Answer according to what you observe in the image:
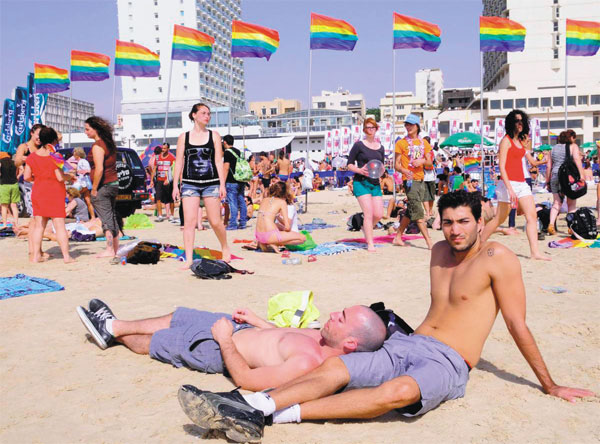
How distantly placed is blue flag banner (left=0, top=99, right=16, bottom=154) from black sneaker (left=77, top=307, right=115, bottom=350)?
16.0 m

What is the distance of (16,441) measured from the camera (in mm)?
2414

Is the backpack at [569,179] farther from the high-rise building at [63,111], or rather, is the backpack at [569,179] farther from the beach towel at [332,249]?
the high-rise building at [63,111]

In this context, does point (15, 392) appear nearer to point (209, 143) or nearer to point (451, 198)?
point (451, 198)

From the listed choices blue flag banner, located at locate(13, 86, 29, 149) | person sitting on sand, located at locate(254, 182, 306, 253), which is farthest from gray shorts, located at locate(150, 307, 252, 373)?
blue flag banner, located at locate(13, 86, 29, 149)

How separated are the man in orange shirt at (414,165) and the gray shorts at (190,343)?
4937mm

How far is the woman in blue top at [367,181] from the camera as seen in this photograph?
24.7ft

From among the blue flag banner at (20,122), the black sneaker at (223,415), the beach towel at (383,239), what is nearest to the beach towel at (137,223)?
the beach towel at (383,239)

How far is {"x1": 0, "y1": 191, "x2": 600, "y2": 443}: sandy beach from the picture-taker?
2.53m

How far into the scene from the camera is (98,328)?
11.9ft

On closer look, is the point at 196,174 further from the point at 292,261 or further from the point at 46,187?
the point at 46,187

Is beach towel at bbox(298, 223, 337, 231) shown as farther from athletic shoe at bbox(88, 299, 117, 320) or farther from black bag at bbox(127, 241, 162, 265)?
athletic shoe at bbox(88, 299, 117, 320)

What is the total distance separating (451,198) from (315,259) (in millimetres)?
4477

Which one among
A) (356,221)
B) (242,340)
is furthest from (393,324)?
(356,221)

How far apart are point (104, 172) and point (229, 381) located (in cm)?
467
